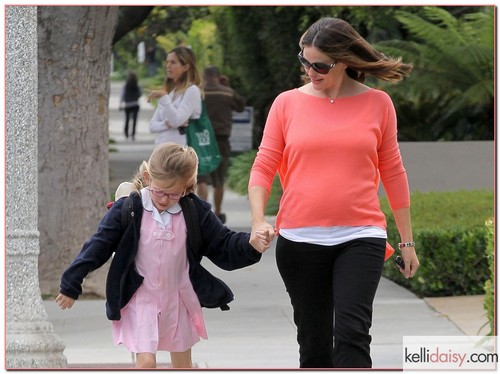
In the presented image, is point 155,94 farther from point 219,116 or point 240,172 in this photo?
point 240,172

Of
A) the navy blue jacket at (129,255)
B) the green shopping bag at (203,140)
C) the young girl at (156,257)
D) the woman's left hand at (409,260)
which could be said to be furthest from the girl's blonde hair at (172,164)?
the green shopping bag at (203,140)

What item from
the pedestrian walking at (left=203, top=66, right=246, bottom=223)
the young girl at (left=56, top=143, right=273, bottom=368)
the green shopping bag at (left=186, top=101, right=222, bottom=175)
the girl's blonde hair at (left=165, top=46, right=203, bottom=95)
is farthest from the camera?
the pedestrian walking at (left=203, top=66, right=246, bottom=223)

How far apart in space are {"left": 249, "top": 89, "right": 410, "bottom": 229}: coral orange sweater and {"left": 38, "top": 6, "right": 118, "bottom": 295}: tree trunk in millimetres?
4147

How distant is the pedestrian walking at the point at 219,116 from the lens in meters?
13.2

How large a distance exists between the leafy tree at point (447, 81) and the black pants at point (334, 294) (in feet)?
33.1

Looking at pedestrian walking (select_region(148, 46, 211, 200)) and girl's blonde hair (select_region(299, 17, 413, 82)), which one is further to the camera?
pedestrian walking (select_region(148, 46, 211, 200))

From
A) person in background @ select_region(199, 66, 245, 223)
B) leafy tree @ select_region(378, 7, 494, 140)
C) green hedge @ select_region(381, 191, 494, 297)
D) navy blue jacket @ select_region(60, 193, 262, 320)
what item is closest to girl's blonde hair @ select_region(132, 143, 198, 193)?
navy blue jacket @ select_region(60, 193, 262, 320)

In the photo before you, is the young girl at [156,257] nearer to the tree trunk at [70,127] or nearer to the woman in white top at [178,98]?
the tree trunk at [70,127]

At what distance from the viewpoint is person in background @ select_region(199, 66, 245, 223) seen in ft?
43.4

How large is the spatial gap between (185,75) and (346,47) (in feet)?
17.7

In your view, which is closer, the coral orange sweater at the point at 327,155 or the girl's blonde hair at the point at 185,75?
the coral orange sweater at the point at 327,155

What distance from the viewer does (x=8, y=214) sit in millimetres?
Result: 5848

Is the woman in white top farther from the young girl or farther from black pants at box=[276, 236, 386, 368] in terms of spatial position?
black pants at box=[276, 236, 386, 368]

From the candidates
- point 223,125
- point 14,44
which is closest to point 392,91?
point 223,125
